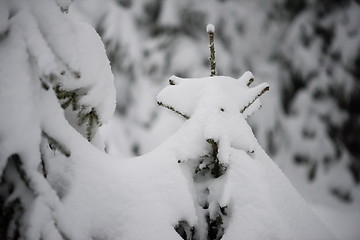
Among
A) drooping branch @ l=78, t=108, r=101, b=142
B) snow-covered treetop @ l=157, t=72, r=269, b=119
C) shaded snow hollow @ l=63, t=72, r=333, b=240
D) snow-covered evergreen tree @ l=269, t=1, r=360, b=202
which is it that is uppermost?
snow-covered evergreen tree @ l=269, t=1, r=360, b=202

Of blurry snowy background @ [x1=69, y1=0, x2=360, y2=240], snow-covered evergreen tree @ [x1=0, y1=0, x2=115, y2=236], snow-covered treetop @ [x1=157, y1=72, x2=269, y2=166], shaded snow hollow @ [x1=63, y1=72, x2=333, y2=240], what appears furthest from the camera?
blurry snowy background @ [x1=69, y1=0, x2=360, y2=240]

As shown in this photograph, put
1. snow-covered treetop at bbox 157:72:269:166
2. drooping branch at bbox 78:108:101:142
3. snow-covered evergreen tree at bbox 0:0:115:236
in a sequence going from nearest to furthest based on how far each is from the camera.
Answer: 1. snow-covered evergreen tree at bbox 0:0:115:236
2. snow-covered treetop at bbox 157:72:269:166
3. drooping branch at bbox 78:108:101:142

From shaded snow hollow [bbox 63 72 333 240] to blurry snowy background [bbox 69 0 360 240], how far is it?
183 inches

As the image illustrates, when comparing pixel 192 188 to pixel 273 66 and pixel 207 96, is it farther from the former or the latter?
pixel 273 66

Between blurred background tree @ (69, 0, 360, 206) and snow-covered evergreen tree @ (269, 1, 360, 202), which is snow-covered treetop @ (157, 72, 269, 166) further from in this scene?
snow-covered evergreen tree @ (269, 1, 360, 202)

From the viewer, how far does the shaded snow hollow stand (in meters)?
1.34

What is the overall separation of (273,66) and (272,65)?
0.03 metres

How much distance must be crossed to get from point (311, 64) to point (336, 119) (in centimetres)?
133

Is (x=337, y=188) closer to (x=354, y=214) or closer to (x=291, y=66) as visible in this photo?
(x=354, y=214)

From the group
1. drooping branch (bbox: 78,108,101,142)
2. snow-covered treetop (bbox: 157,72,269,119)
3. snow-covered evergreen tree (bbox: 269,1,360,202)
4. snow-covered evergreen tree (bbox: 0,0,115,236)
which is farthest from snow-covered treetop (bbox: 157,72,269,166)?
snow-covered evergreen tree (bbox: 269,1,360,202)

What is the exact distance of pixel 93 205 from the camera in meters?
1.33

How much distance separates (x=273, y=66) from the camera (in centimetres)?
670

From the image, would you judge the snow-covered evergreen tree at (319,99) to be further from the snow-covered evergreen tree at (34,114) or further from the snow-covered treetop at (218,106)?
the snow-covered evergreen tree at (34,114)

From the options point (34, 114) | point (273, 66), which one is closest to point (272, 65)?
point (273, 66)
